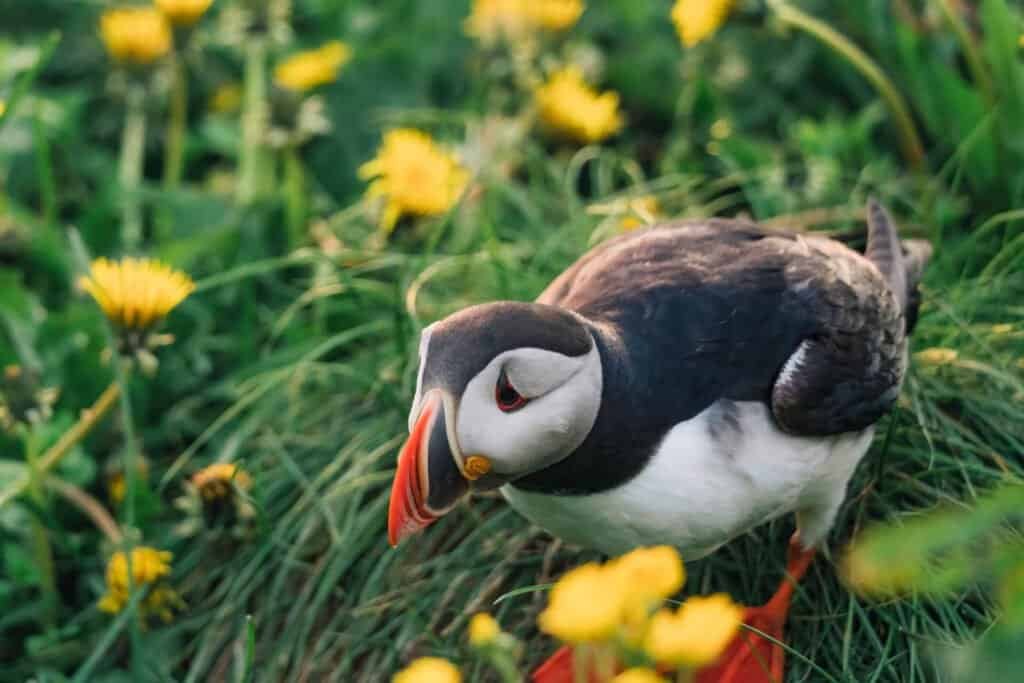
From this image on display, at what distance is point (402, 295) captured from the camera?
2816mm

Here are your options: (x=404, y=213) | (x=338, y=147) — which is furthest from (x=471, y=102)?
(x=404, y=213)

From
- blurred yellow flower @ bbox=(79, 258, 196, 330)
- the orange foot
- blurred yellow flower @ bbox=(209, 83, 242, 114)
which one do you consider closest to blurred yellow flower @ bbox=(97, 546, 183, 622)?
blurred yellow flower @ bbox=(79, 258, 196, 330)

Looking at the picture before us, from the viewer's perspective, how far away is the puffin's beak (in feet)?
6.24

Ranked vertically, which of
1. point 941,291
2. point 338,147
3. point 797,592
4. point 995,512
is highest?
point 995,512

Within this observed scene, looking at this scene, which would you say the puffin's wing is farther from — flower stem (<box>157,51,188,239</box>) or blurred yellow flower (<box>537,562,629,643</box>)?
flower stem (<box>157,51,188,239</box>)

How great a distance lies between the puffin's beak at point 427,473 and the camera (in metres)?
1.90

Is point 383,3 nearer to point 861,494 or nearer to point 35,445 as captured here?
point 35,445

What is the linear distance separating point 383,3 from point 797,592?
2466mm

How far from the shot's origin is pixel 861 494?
2535 millimetres

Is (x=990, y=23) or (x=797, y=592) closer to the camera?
(x=797, y=592)

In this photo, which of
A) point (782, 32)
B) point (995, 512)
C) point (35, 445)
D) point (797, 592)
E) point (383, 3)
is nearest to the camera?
point (995, 512)

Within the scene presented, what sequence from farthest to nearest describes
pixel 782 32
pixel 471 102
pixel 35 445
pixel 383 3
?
pixel 383 3
pixel 471 102
pixel 782 32
pixel 35 445

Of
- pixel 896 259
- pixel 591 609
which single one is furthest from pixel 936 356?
pixel 591 609

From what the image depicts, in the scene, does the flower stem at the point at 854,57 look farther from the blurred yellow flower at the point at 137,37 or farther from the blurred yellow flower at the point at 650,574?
the blurred yellow flower at the point at 650,574
